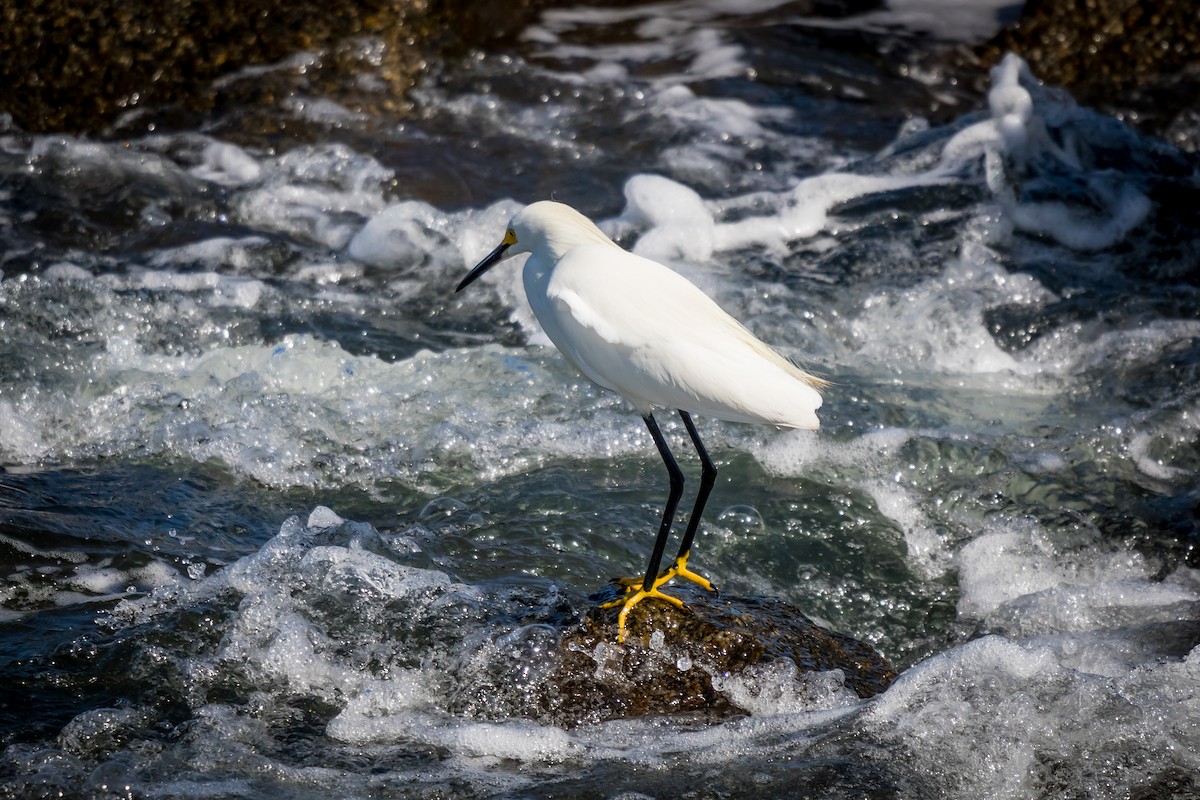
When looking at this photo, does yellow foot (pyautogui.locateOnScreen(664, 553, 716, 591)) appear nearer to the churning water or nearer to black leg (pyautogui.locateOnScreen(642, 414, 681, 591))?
black leg (pyautogui.locateOnScreen(642, 414, 681, 591))

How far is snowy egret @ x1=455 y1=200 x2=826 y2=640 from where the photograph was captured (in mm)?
2885

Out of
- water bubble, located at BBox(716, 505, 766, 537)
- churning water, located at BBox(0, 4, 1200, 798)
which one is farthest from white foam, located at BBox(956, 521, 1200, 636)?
water bubble, located at BBox(716, 505, 766, 537)

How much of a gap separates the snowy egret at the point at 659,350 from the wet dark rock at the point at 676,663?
61 mm

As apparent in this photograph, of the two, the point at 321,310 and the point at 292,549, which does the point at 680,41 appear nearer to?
the point at 321,310

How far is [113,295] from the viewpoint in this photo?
5.54m

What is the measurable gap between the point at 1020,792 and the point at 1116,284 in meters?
4.17

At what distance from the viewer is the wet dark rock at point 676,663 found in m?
2.95

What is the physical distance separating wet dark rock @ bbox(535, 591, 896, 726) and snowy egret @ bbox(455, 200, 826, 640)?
0.06 meters

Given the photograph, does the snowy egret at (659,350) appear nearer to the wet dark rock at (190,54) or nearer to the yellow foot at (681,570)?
the yellow foot at (681,570)

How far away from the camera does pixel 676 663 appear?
3.01 m

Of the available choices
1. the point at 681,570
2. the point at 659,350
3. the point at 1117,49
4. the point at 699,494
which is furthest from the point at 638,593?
the point at 1117,49

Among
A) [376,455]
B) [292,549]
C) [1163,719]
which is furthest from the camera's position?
[376,455]

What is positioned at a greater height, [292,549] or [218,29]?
[218,29]

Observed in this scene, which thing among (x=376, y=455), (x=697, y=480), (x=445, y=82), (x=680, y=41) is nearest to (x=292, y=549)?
(x=376, y=455)
